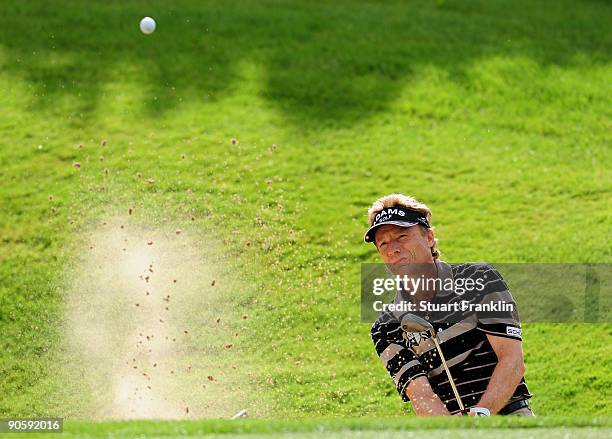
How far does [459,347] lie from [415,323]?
319 millimetres

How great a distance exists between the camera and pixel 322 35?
1516 cm

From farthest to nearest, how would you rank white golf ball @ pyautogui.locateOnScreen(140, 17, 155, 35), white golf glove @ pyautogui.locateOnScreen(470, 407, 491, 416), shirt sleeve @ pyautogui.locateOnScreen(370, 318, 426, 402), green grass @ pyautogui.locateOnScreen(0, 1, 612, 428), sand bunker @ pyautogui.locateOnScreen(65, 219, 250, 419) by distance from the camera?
1. white golf ball @ pyautogui.locateOnScreen(140, 17, 155, 35)
2. green grass @ pyautogui.locateOnScreen(0, 1, 612, 428)
3. sand bunker @ pyautogui.locateOnScreen(65, 219, 250, 419)
4. shirt sleeve @ pyautogui.locateOnScreen(370, 318, 426, 402)
5. white golf glove @ pyautogui.locateOnScreen(470, 407, 491, 416)

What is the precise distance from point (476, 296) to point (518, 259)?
5.22 m

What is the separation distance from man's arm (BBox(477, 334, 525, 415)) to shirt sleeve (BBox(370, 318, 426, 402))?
42 cm

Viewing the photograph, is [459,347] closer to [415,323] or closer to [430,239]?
[415,323]

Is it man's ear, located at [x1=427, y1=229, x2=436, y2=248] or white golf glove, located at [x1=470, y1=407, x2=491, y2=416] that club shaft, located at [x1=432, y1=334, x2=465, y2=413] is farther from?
man's ear, located at [x1=427, y1=229, x2=436, y2=248]

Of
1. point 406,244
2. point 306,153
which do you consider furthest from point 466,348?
point 306,153

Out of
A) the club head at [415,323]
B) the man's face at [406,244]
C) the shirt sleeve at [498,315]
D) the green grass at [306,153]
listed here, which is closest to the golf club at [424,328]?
the club head at [415,323]

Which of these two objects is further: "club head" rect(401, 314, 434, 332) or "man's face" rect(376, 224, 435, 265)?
"man's face" rect(376, 224, 435, 265)

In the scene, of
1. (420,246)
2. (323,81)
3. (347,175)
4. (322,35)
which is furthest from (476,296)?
(322,35)

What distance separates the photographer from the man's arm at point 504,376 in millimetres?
6312

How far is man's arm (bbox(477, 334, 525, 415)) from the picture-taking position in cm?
631

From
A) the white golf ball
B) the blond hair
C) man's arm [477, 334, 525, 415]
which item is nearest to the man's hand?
man's arm [477, 334, 525, 415]

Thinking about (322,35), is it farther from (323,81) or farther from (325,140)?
(325,140)
